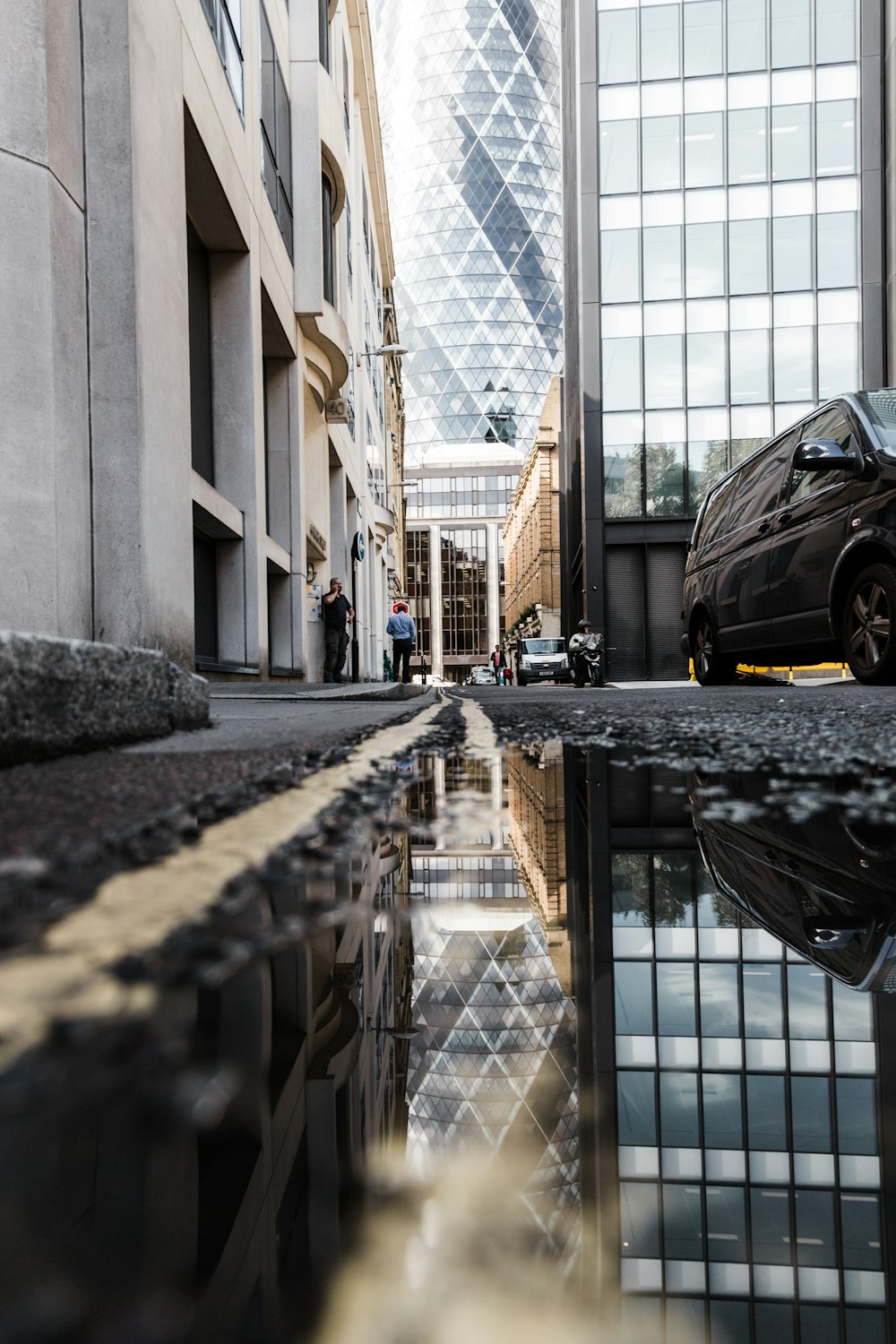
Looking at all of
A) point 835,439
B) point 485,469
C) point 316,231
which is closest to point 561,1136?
point 835,439

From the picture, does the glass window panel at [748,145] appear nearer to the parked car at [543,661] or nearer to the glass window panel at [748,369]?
the glass window panel at [748,369]

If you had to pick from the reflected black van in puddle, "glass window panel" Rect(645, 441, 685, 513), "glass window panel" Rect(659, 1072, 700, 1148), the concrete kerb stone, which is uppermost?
"glass window panel" Rect(645, 441, 685, 513)

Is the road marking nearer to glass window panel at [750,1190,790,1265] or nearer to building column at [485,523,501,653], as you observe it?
glass window panel at [750,1190,790,1265]

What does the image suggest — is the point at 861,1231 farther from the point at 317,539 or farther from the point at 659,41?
the point at 659,41

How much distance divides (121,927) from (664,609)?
88.1 ft

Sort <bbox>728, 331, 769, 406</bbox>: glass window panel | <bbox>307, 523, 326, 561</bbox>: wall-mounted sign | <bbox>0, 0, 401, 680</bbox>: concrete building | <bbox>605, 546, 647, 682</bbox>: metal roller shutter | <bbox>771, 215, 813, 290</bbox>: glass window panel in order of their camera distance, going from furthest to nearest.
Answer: <bbox>605, 546, 647, 682</bbox>: metal roller shutter → <bbox>728, 331, 769, 406</bbox>: glass window panel → <bbox>771, 215, 813, 290</bbox>: glass window panel → <bbox>307, 523, 326, 561</bbox>: wall-mounted sign → <bbox>0, 0, 401, 680</bbox>: concrete building

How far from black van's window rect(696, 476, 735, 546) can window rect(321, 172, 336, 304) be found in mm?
9777

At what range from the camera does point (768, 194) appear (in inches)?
1013

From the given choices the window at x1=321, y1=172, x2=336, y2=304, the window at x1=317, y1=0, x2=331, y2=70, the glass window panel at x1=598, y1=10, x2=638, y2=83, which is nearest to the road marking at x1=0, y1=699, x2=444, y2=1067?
the window at x1=321, y1=172, x2=336, y2=304

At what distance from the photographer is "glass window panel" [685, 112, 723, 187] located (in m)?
25.9

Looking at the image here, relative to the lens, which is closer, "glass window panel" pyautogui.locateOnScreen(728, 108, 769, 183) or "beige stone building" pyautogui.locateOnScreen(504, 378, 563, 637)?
"glass window panel" pyautogui.locateOnScreen(728, 108, 769, 183)

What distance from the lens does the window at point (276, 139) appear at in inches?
509

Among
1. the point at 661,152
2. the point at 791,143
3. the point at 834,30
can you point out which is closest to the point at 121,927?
the point at 661,152

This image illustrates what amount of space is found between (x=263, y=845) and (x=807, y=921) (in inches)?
24.2
